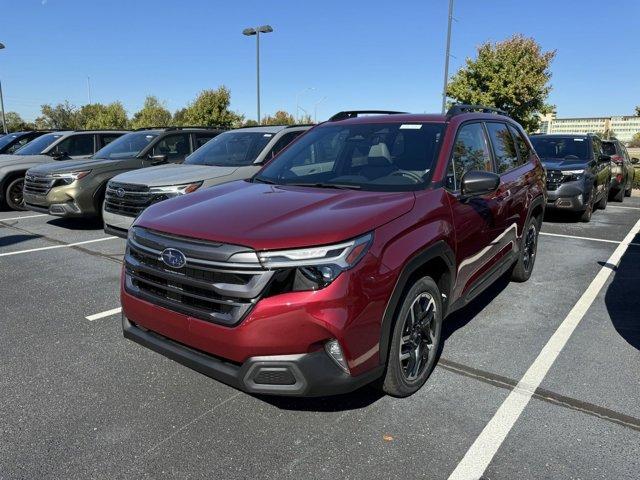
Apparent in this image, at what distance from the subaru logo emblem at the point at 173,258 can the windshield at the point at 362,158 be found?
48.6 inches

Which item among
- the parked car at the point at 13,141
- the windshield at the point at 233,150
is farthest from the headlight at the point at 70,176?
the parked car at the point at 13,141

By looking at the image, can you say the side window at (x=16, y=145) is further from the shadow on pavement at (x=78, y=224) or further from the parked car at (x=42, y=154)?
the shadow on pavement at (x=78, y=224)

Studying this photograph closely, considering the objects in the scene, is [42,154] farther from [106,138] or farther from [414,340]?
[414,340]

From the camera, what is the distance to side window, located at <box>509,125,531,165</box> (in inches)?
204

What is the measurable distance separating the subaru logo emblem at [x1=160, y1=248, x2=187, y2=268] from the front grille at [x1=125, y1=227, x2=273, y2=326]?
2cm

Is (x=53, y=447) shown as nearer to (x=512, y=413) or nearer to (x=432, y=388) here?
(x=432, y=388)

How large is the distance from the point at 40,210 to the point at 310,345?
7.87m

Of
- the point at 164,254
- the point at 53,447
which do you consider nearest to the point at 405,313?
the point at 164,254

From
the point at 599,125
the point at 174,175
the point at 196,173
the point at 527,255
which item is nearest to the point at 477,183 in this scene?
the point at 527,255

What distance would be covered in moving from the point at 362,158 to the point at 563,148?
823 centimetres

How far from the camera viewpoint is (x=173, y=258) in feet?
8.78

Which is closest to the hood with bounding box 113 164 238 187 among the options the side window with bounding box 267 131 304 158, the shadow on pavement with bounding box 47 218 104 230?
the side window with bounding box 267 131 304 158

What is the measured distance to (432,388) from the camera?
10.7 feet

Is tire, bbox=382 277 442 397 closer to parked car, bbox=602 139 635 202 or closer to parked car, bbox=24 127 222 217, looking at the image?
parked car, bbox=24 127 222 217
